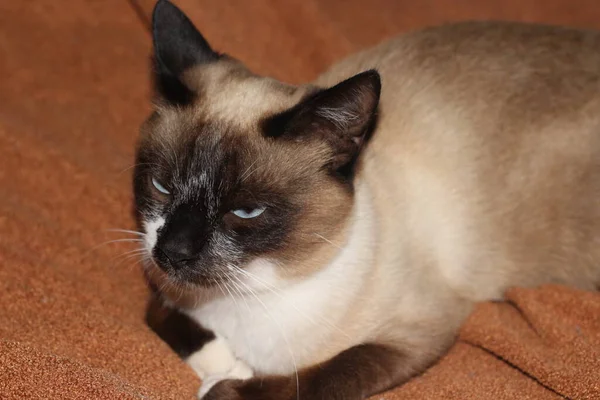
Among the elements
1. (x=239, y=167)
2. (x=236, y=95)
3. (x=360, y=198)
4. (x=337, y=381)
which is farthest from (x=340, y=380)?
(x=236, y=95)

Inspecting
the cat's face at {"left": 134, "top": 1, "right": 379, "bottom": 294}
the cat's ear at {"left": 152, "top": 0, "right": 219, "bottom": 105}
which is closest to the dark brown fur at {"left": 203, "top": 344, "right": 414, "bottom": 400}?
the cat's face at {"left": 134, "top": 1, "right": 379, "bottom": 294}

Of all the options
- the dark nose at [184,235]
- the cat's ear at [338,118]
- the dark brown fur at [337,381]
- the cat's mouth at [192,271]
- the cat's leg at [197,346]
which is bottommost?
the cat's leg at [197,346]

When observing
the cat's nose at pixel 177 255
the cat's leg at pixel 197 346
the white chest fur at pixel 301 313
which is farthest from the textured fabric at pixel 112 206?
the cat's nose at pixel 177 255

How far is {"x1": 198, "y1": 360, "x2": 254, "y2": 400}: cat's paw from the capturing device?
1.65m

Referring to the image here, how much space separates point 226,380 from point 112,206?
28.4 inches

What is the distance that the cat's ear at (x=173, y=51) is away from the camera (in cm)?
164

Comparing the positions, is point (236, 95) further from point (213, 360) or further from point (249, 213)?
point (213, 360)

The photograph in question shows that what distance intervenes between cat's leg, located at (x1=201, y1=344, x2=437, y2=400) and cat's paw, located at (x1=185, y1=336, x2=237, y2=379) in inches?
2.5

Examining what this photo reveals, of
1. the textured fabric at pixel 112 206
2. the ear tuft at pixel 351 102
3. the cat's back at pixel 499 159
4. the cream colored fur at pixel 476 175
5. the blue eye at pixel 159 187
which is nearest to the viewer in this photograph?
the ear tuft at pixel 351 102

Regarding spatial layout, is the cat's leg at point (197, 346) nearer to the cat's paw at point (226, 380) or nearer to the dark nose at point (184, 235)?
the cat's paw at point (226, 380)

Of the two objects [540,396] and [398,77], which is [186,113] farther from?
[540,396]

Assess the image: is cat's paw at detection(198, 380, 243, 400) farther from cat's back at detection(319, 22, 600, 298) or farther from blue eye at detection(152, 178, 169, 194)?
cat's back at detection(319, 22, 600, 298)

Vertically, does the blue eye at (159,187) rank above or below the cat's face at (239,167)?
below

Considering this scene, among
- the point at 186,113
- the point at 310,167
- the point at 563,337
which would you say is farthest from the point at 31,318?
the point at 563,337
